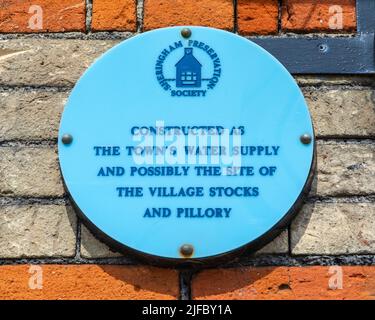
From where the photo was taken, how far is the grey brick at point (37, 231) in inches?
68.2

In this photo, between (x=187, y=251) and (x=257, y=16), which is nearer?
(x=187, y=251)

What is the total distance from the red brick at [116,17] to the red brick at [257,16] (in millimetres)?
262

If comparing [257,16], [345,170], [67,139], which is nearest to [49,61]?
[67,139]

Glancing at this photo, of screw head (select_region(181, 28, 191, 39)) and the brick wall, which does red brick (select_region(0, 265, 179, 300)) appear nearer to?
the brick wall

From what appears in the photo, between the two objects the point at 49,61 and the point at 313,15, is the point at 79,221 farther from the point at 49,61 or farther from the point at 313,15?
the point at 313,15

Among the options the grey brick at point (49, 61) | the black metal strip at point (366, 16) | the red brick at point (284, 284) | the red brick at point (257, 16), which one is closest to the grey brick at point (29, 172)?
the grey brick at point (49, 61)

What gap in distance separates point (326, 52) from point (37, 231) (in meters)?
0.81

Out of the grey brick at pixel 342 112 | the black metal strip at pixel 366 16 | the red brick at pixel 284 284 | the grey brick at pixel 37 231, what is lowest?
the red brick at pixel 284 284

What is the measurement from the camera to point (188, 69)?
69.9 inches

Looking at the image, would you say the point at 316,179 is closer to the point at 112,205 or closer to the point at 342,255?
the point at 342,255

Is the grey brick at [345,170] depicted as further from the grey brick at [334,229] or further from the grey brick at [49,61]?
the grey brick at [49,61]

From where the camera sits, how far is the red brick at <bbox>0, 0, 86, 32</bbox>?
1854mm

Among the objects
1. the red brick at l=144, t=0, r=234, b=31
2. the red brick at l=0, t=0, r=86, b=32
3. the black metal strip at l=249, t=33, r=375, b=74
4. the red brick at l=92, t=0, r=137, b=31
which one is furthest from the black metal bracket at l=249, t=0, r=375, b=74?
the red brick at l=0, t=0, r=86, b=32
